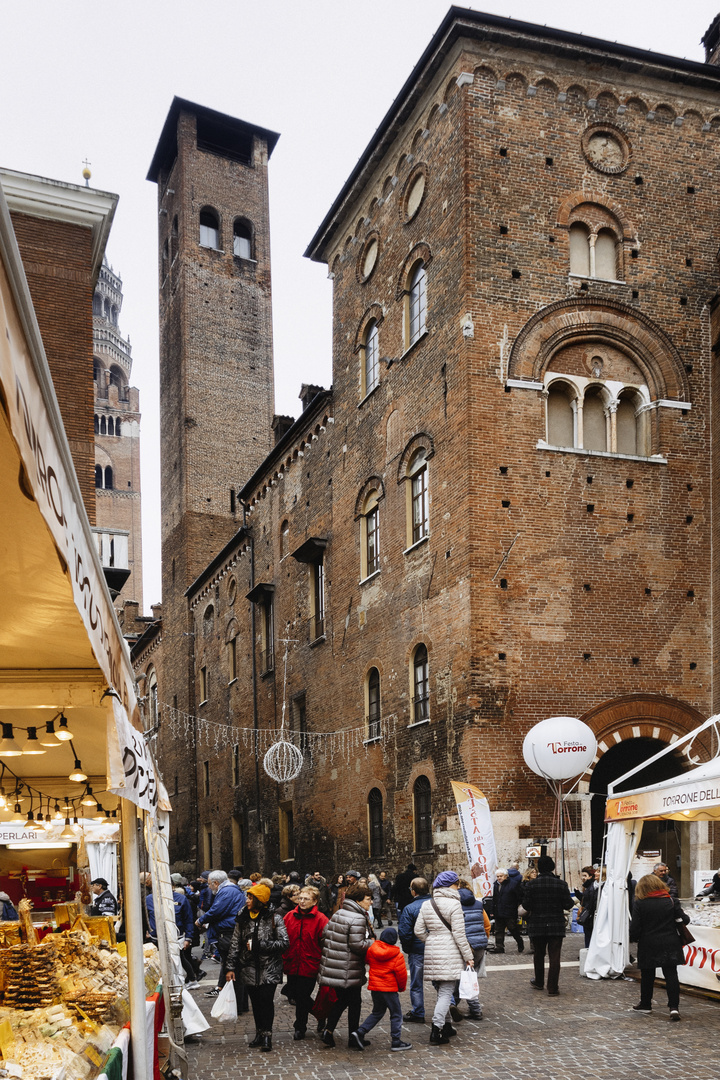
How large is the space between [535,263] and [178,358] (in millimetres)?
24978

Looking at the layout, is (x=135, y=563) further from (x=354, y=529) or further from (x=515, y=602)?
(x=515, y=602)

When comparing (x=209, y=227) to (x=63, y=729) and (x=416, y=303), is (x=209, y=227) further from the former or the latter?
(x=63, y=729)

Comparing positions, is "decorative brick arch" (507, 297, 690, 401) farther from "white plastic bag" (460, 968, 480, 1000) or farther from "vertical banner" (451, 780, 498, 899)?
"white plastic bag" (460, 968, 480, 1000)

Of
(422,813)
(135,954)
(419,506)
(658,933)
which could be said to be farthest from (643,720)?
(135,954)

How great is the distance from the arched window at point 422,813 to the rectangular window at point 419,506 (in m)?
4.70

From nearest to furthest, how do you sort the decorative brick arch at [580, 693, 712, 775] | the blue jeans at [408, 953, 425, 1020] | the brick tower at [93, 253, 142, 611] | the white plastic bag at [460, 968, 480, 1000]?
the white plastic bag at [460, 968, 480, 1000] → the blue jeans at [408, 953, 425, 1020] → the decorative brick arch at [580, 693, 712, 775] → the brick tower at [93, 253, 142, 611]

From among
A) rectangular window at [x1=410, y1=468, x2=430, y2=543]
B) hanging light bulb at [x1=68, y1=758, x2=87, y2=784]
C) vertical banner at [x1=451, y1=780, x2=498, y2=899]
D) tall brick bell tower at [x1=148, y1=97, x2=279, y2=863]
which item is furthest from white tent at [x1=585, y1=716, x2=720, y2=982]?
tall brick bell tower at [x1=148, y1=97, x2=279, y2=863]

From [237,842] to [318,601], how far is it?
1040 centimetres

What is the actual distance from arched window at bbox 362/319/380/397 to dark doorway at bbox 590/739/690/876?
31.5ft

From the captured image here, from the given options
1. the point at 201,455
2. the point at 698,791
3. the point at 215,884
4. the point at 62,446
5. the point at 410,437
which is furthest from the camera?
the point at 201,455

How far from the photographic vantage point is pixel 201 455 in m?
41.6

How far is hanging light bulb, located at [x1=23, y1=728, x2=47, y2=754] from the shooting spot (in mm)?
7631

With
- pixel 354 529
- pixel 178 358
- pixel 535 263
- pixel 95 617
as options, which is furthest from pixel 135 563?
pixel 95 617

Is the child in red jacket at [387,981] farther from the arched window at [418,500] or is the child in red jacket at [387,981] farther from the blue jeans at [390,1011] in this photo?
the arched window at [418,500]
